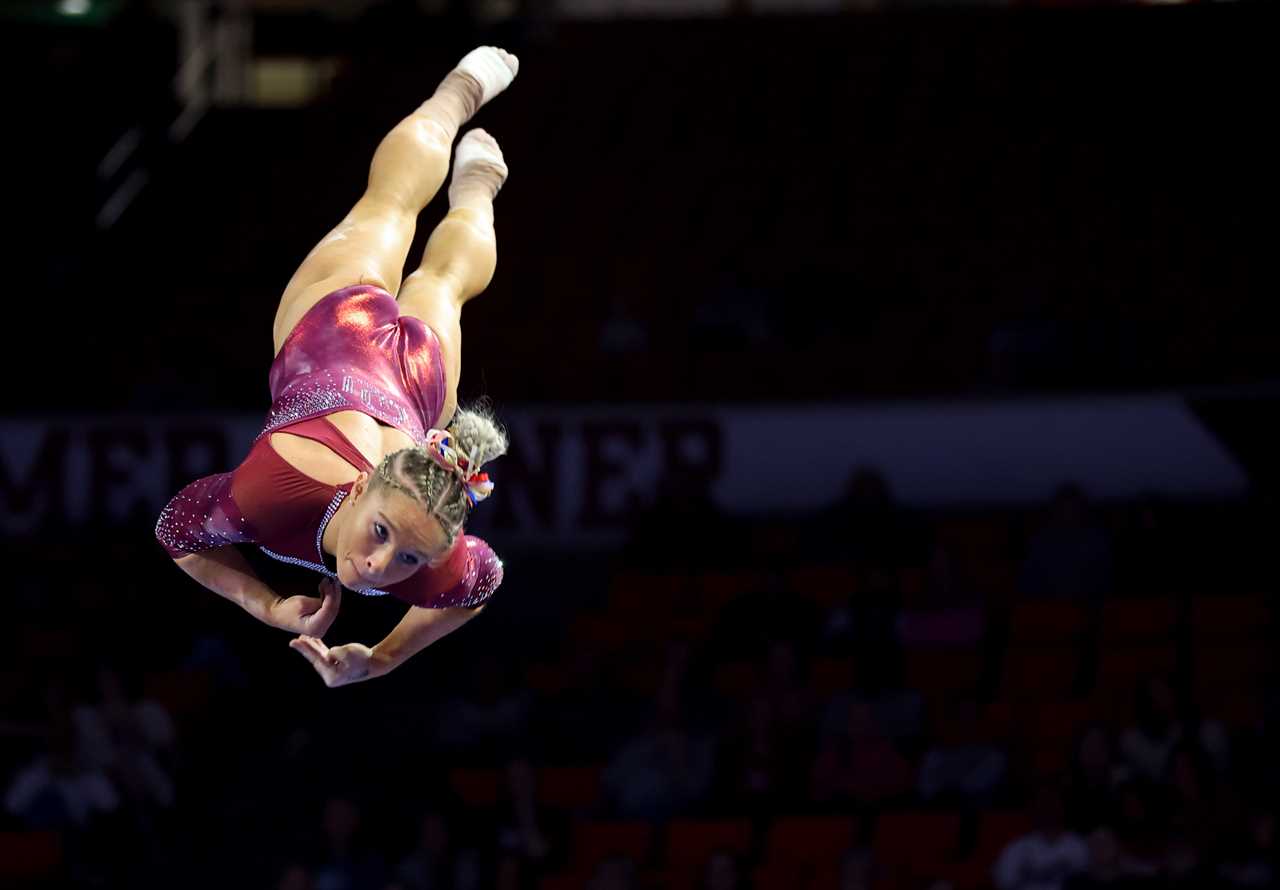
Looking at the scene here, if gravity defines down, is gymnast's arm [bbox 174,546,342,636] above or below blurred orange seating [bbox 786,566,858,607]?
above

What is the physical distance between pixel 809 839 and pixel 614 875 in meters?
1.00

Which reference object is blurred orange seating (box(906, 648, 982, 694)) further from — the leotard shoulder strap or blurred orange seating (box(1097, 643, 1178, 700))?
the leotard shoulder strap

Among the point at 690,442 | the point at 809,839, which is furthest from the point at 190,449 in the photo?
the point at 809,839

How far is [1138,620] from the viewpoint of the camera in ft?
30.6

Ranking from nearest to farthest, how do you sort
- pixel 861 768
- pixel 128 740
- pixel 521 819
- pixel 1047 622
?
pixel 521 819 < pixel 861 768 < pixel 128 740 < pixel 1047 622

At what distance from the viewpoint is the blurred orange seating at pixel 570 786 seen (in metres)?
8.51

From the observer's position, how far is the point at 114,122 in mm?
13984

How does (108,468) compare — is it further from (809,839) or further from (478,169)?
(478,169)

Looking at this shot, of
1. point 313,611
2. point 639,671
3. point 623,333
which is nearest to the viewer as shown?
point 313,611

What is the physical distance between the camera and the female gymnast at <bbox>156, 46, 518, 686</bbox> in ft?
13.2

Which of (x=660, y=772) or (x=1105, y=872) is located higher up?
(x=660, y=772)

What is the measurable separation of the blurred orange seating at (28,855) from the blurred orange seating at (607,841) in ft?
8.04

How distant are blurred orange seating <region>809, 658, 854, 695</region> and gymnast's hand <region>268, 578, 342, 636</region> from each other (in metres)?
4.92

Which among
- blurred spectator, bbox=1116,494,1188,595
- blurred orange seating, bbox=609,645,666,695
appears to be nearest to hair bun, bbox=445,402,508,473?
blurred orange seating, bbox=609,645,666,695
